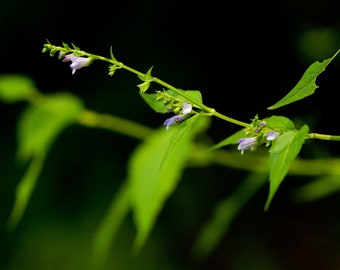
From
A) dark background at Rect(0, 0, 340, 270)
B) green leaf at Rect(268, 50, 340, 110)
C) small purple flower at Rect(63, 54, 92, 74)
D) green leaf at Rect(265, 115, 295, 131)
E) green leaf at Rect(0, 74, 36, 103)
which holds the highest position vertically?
green leaf at Rect(268, 50, 340, 110)

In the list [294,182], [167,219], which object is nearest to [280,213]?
[294,182]

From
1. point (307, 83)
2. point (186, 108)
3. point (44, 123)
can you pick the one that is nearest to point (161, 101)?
point (186, 108)

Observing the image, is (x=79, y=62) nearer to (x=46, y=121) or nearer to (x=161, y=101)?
(x=161, y=101)

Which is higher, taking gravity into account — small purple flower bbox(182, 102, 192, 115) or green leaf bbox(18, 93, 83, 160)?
small purple flower bbox(182, 102, 192, 115)

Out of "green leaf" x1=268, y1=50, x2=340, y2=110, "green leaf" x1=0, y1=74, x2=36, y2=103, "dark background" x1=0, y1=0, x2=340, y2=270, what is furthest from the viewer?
"dark background" x1=0, y1=0, x2=340, y2=270

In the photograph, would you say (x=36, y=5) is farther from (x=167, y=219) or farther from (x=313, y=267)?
(x=313, y=267)

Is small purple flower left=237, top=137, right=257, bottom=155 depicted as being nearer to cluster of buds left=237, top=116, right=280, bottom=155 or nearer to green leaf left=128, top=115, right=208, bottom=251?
cluster of buds left=237, top=116, right=280, bottom=155

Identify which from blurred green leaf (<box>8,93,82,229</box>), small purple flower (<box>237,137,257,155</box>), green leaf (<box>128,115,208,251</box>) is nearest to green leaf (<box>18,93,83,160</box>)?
blurred green leaf (<box>8,93,82,229</box>)
